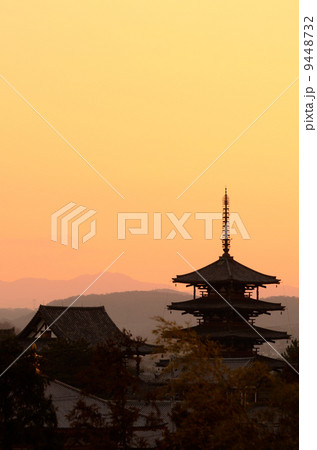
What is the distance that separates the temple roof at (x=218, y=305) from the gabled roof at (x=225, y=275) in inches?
42.4

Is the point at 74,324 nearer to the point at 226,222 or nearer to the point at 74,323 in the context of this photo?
the point at 74,323

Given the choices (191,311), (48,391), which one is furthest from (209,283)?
(48,391)

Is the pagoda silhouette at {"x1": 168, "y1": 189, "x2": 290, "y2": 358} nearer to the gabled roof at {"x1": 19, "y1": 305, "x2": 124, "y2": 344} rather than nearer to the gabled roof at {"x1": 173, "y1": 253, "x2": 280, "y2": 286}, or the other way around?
the gabled roof at {"x1": 173, "y1": 253, "x2": 280, "y2": 286}

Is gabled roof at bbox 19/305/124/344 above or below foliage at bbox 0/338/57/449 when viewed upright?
above

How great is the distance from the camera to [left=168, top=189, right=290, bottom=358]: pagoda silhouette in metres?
54.7

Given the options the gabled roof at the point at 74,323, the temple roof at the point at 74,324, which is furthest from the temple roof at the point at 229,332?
the gabled roof at the point at 74,323

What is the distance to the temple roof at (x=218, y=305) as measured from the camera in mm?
55219

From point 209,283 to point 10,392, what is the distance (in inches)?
1209

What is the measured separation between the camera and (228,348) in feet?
174

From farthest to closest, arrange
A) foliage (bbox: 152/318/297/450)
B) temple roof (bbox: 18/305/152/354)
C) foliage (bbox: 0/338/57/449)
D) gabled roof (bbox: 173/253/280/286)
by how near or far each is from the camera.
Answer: temple roof (bbox: 18/305/152/354) → gabled roof (bbox: 173/253/280/286) → foliage (bbox: 0/338/57/449) → foliage (bbox: 152/318/297/450)

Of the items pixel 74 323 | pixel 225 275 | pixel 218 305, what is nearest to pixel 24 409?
pixel 218 305

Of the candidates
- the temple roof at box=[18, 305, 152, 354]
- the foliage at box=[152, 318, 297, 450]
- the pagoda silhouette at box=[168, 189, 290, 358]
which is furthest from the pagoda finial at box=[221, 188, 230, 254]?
the foliage at box=[152, 318, 297, 450]

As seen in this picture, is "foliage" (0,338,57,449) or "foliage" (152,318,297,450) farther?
"foliage" (0,338,57,449)
